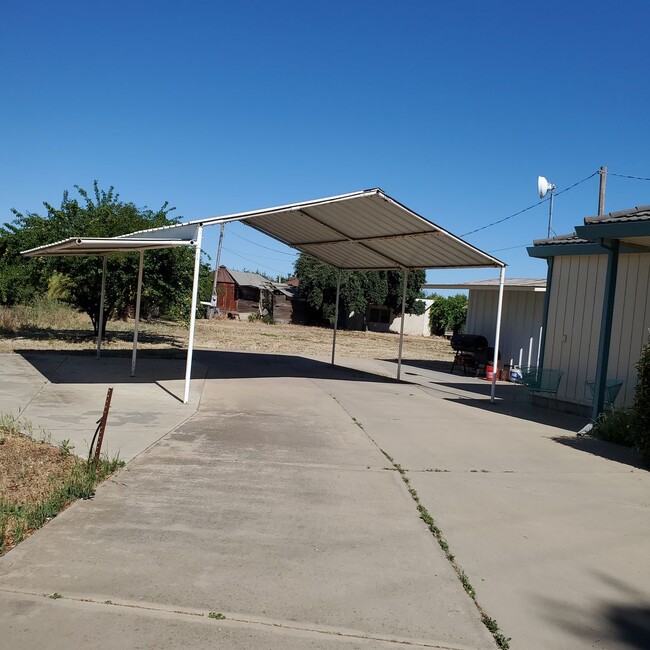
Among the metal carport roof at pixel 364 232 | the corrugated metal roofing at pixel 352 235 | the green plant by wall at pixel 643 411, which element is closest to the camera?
the green plant by wall at pixel 643 411

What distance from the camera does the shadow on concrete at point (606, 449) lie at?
28.7 ft

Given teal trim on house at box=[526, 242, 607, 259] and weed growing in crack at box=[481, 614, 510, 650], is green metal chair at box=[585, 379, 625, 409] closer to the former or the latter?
teal trim on house at box=[526, 242, 607, 259]

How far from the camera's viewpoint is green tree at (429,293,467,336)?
45.6m

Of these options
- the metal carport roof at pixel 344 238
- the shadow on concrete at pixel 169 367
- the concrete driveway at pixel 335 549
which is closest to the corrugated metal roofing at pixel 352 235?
the metal carport roof at pixel 344 238

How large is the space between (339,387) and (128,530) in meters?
10.2

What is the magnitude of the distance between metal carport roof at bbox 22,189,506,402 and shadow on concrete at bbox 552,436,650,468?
363cm

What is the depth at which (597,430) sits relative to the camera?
10453 mm

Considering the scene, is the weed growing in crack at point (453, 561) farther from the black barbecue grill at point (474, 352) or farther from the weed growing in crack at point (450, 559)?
the black barbecue grill at point (474, 352)

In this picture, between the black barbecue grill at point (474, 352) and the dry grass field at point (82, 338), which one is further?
the black barbecue grill at point (474, 352)

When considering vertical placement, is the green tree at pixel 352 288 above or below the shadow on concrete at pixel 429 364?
above

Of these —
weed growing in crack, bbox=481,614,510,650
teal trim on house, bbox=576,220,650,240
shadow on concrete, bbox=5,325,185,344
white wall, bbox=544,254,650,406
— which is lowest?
weed growing in crack, bbox=481,614,510,650


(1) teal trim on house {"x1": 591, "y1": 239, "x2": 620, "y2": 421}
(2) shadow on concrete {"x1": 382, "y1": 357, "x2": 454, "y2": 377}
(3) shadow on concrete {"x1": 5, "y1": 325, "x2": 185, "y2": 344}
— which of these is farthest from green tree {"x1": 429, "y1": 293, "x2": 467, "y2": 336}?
(1) teal trim on house {"x1": 591, "y1": 239, "x2": 620, "y2": 421}

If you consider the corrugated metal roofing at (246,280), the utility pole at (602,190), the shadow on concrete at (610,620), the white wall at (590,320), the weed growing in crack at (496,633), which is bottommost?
the weed growing in crack at (496,633)

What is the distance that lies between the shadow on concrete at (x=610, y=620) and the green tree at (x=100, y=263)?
15.8 meters
